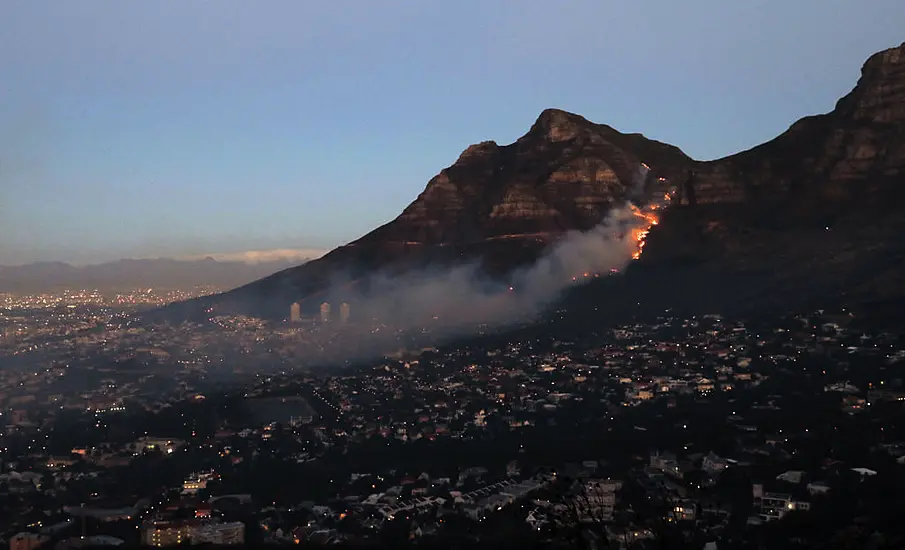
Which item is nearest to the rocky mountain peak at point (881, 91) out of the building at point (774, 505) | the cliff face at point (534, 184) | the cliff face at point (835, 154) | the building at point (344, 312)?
the cliff face at point (835, 154)

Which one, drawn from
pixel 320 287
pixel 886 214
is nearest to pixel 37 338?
pixel 320 287

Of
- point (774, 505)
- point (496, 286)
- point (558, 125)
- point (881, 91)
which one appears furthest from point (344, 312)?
point (774, 505)

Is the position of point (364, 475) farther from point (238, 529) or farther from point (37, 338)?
point (37, 338)

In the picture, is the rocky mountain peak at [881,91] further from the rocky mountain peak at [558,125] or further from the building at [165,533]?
the building at [165,533]

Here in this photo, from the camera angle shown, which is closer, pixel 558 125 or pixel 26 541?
pixel 26 541

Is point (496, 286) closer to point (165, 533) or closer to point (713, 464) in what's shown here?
point (713, 464)

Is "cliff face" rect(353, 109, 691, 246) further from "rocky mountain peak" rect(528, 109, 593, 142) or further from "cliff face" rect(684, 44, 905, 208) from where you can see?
"cliff face" rect(684, 44, 905, 208)

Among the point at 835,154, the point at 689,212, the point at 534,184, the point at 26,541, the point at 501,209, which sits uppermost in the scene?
the point at 534,184
